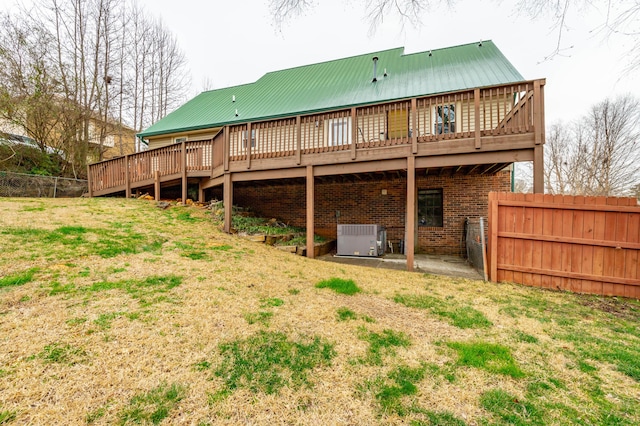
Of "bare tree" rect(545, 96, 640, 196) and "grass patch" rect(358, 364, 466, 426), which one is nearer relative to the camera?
"grass patch" rect(358, 364, 466, 426)

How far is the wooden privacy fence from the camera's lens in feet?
13.7

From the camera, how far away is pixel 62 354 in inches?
79.5

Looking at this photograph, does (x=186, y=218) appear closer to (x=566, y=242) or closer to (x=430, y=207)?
(x=430, y=207)

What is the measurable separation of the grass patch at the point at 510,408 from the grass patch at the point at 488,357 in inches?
11.7

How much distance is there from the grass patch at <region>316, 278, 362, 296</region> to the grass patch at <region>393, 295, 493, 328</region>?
621mm

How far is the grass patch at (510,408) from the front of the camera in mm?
1632

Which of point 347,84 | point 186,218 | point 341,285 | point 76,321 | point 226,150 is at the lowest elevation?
point 341,285

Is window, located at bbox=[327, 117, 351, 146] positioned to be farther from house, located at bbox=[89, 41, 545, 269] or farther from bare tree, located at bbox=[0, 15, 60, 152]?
bare tree, located at bbox=[0, 15, 60, 152]

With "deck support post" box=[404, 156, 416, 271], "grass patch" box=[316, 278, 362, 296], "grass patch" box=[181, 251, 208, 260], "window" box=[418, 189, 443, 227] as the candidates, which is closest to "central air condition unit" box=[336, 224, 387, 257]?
"deck support post" box=[404, 156, 416, 271]

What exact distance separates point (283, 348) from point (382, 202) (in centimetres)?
794

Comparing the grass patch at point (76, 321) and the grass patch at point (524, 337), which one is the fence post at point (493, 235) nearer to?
the grass patch at point (524, 337)

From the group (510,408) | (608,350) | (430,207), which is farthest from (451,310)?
(430,207)

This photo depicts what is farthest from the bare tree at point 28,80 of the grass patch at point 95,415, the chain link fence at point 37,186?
the grass patch at point 95,415

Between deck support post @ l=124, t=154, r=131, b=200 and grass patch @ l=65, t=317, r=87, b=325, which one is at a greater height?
deck support post @ l=124, t=154, r=131, b=200
